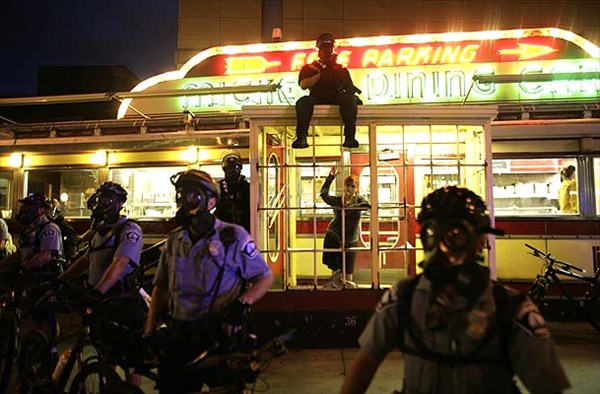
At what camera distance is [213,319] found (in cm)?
274

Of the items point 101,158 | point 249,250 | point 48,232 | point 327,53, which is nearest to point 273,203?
point 327,53

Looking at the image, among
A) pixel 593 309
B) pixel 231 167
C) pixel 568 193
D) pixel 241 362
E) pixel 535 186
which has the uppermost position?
pixel 231 167

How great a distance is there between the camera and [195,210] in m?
2.88

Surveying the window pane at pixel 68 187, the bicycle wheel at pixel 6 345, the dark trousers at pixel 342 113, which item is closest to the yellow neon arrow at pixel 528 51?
the dark trousers at pixel 342 113

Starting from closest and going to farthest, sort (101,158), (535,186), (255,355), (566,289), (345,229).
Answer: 1. (255,355)
2. (345,229)
3. (566,289)
4. (535,186)
5. (101,158)

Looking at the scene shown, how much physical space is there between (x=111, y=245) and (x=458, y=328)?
10.2 feet

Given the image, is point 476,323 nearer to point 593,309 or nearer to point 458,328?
point 458,328

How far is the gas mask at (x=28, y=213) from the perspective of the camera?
4.66 m

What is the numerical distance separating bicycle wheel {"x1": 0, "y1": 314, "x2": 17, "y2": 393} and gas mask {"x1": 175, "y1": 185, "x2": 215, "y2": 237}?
112 inches

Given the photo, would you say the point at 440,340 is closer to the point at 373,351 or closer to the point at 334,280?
the point at 373,351

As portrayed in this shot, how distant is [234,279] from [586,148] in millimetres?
6384

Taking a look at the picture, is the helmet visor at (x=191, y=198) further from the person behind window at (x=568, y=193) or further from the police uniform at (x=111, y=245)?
the person behind window at (x=568, y=193)

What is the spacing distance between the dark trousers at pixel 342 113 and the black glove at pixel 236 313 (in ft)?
10.7

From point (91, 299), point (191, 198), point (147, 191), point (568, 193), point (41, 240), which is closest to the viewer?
point (191, 198)
